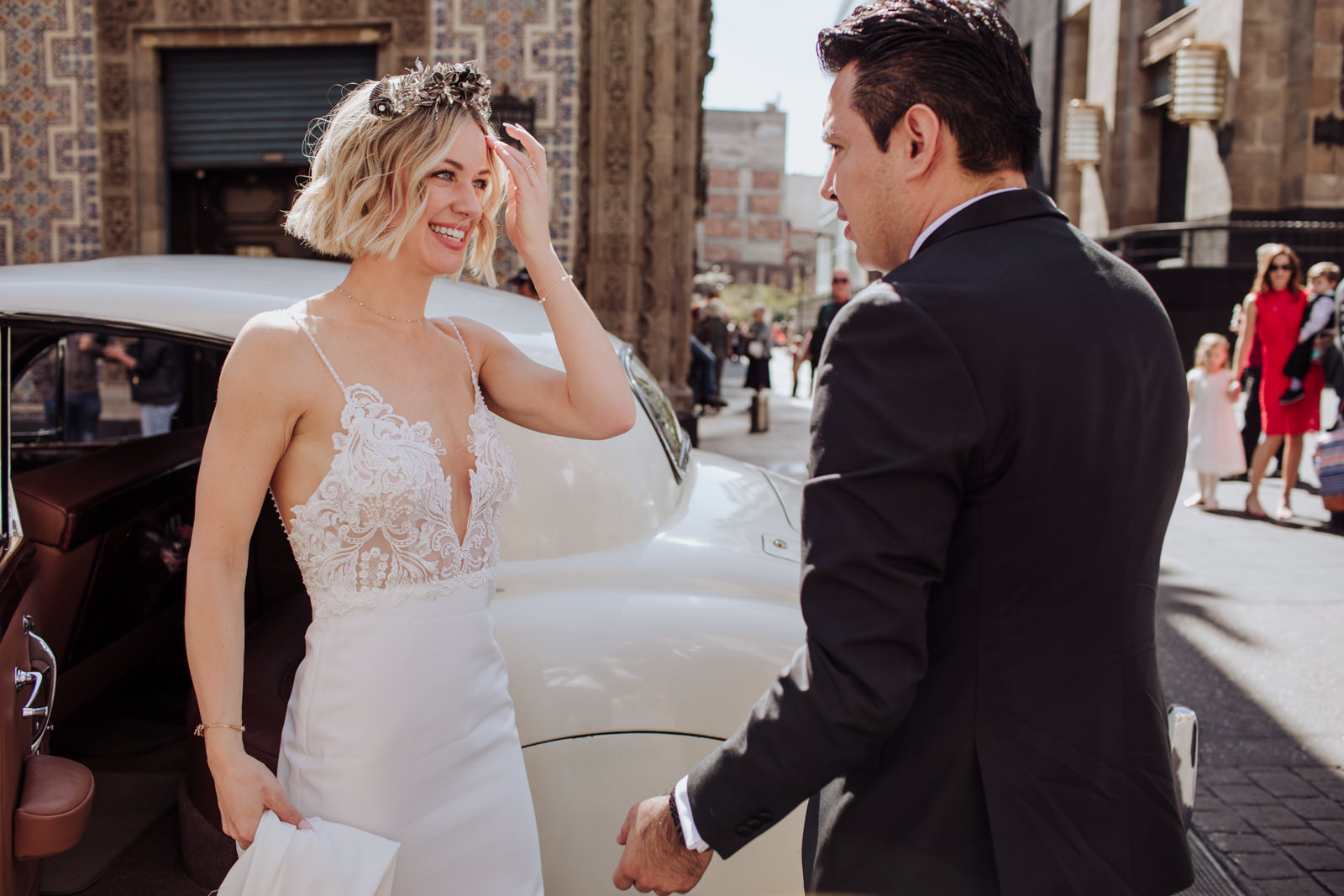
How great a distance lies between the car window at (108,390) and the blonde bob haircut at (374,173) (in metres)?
3.79

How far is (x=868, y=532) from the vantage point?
1323mm

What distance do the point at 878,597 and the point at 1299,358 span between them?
916cm

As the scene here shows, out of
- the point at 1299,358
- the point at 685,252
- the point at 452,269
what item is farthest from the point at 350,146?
the point at 685,252

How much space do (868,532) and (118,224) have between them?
1215 centimetres

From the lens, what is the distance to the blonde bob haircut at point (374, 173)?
1.97m

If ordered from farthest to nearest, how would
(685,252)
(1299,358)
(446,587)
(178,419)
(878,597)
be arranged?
(685,252) < (1299,358) < (178,419) < (446,587) < (878,597)

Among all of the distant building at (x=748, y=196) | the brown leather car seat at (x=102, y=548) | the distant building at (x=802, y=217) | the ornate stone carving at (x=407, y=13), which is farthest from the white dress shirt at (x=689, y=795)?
the distant building at (x=802, y=217)

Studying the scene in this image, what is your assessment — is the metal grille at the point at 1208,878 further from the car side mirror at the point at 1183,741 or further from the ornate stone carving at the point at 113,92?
the ornate stone carving at the point at 113,92

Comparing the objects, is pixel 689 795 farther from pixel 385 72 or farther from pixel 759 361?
pixel 759 361

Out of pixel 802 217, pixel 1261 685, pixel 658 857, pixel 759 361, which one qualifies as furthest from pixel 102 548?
pixel 802 217

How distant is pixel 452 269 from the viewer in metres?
2.11

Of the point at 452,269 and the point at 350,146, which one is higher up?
the point at 350,146

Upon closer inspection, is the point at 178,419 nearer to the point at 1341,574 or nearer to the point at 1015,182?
the point at 1015,182

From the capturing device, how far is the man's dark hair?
144cm
